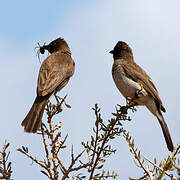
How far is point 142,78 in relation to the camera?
695cm

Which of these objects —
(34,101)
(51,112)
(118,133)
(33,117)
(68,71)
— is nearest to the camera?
(118,133)

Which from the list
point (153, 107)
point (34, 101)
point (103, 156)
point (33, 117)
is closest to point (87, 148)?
point (103, 156)

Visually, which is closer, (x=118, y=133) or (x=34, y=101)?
(x=118, y=133)

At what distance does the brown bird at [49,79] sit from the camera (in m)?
5.04

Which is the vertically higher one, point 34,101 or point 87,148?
point 34,101

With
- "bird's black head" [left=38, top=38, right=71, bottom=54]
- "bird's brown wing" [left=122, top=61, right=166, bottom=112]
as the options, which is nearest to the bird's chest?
"bird's brown wing" [left=122, top=61, right=166, bottom=112]

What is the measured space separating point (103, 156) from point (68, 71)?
3.81 meters

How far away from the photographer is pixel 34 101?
5.82 metres

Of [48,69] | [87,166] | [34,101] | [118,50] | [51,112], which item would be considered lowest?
[87,166]

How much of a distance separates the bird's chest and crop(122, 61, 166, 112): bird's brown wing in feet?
0.42

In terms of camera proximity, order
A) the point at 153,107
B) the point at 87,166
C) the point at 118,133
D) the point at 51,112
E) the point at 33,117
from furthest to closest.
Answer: the point at 153,107 → the point at 33,117 → the point at 51,112 → the point at 118,133 → the point at 87,166

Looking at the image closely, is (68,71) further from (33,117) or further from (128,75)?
(33,117)

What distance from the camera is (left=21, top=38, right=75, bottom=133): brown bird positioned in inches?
199

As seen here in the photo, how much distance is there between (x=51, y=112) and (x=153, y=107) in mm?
2530
